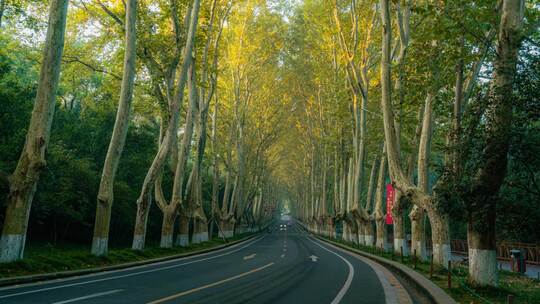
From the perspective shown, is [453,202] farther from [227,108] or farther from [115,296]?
[227,108]

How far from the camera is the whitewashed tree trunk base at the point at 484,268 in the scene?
10453 millimetres

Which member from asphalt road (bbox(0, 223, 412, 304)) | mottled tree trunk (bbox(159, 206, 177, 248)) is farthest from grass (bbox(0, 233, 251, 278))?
mottled tree trunk (bbox(159, 206, 177, 248))

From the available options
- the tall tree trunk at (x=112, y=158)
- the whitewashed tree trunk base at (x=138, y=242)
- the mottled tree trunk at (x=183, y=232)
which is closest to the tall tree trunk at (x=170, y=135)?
the whitewashed tree trunk base at (x=138, y=242)

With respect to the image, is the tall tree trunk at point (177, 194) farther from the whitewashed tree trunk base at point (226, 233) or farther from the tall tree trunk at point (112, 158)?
the whitewashed tree trunk base at point (226, 233)

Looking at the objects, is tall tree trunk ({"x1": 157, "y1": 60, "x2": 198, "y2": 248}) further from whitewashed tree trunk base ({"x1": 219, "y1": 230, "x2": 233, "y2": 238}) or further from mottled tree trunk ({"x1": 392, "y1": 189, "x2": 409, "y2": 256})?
whitewashed tree trunk base ({"x1": 219, "y1": 230, "x2": 233, "y2": 238})

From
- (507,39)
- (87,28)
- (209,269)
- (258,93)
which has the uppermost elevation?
(258,93)

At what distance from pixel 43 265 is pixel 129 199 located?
68.9 feet

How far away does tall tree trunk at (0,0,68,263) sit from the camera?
12.7 metres

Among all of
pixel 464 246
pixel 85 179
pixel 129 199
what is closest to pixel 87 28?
pixel 85 179

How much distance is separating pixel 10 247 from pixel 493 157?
12.6 metres

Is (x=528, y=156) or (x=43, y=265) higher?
(x=528, y=156)

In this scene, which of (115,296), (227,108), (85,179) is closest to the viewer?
(115,296)

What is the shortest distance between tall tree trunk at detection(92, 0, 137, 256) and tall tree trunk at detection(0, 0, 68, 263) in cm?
338

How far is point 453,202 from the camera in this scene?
10.7 meters
